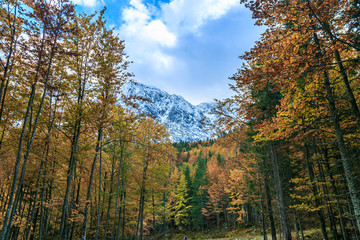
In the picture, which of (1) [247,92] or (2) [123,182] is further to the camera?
(2) [123,182]

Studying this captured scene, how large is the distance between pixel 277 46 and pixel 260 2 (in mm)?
1857

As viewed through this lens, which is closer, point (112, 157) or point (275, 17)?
point (275, 17)

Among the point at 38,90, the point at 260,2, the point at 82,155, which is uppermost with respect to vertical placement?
the point at 260,2

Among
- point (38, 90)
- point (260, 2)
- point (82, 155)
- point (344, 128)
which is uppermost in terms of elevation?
point (260, 2)

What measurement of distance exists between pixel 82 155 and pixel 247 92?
36.7 feet

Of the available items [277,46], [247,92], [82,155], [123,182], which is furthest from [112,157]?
[277,46]

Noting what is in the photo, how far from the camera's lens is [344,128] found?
36.0 ft

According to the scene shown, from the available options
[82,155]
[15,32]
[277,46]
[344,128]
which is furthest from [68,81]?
[344,128]

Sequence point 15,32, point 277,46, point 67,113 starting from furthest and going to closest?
point 67,113
point 277,46
point 15,32

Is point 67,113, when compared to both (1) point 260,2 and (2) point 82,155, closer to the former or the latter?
(2) point 82,155

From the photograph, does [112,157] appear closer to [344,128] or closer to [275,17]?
[275,17]

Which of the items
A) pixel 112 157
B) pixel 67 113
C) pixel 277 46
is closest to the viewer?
pixel 277 46

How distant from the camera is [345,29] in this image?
7133 millimetres

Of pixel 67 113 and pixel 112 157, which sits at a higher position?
pixel 67 113
